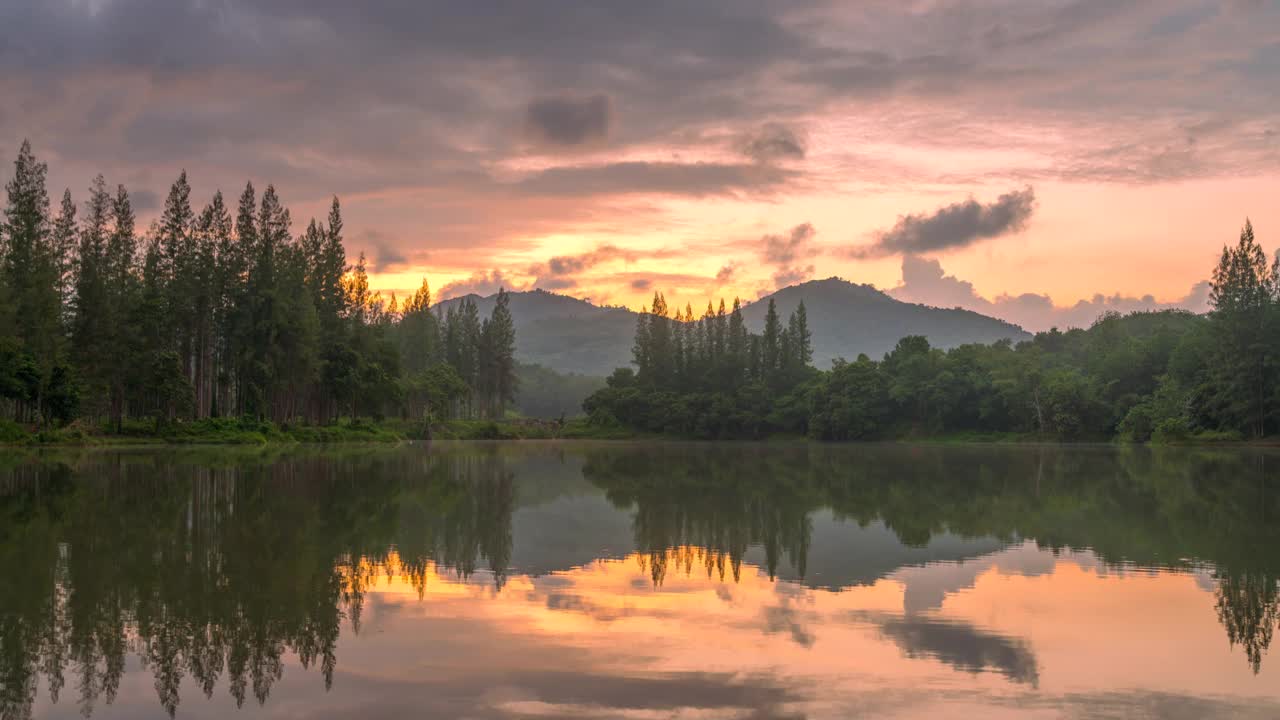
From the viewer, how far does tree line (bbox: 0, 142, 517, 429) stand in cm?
5459

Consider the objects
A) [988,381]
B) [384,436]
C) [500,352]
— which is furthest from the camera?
[500,352]

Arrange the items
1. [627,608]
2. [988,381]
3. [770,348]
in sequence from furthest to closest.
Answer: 1. [770,348]
2. [988,381]
3. [627,608]

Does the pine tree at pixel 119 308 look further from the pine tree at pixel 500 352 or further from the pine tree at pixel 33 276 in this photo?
the pine tree at pixel 500 352

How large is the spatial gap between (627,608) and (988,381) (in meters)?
100

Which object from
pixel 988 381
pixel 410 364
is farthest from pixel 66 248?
pixel 988 381

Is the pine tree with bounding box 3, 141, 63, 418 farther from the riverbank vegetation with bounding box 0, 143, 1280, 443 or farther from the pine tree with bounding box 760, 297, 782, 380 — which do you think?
the pine tree with bounding box 760, 297, 782, 380

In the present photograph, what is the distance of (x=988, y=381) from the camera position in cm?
10562

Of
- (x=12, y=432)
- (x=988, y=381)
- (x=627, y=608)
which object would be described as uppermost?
(x=988, y=381)

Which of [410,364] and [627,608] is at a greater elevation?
[410,364]

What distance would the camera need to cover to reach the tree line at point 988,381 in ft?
274

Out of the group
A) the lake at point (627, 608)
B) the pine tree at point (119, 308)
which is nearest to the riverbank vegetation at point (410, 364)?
the pine tree at point (119, 308)

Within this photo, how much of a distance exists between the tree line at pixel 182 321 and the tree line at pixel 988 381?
40.9m

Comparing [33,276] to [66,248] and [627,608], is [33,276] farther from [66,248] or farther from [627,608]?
[627,608]

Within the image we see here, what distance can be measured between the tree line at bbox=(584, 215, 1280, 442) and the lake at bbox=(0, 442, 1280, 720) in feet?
218
